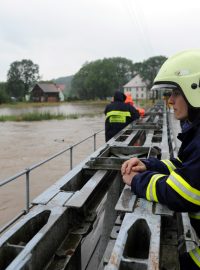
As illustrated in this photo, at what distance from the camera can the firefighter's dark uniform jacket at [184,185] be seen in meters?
1.86

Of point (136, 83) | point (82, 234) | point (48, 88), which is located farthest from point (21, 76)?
point (82, 234)

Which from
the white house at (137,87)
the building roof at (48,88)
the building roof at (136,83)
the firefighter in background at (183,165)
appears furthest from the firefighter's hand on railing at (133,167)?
the building roof at (136,83)

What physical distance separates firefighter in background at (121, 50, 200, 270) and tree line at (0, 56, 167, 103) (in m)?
95.5

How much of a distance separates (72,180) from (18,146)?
15421 millimetres

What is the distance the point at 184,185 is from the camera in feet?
6.19

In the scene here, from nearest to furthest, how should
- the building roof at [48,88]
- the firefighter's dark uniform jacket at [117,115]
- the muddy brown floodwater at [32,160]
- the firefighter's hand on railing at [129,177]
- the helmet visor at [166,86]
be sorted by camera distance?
the helmet visor at [166,86], the firefighter's hand on railing at [129,177], the firefighter's dark uniform jacket at [117,115], the muddy brown floodwater at [32,160], the building roof at [48,88]

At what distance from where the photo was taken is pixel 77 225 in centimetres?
274

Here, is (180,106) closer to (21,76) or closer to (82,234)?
(82,234)

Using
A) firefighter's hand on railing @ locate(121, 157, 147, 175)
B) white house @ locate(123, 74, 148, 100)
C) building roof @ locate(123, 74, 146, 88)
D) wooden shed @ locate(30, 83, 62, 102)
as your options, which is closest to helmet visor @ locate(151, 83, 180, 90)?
firefighter's hand on railing @ locate(121, 157, 147, 175)

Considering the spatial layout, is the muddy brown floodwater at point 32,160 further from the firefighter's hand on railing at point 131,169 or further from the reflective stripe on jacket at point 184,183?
the reflective stripe on jacket at point 184,183

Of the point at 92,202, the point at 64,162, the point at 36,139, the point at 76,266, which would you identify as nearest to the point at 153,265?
the point at 76,266

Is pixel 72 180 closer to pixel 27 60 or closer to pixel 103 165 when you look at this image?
pixel 103 165

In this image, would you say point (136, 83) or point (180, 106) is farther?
point (136, 83)

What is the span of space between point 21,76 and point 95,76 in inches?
983
